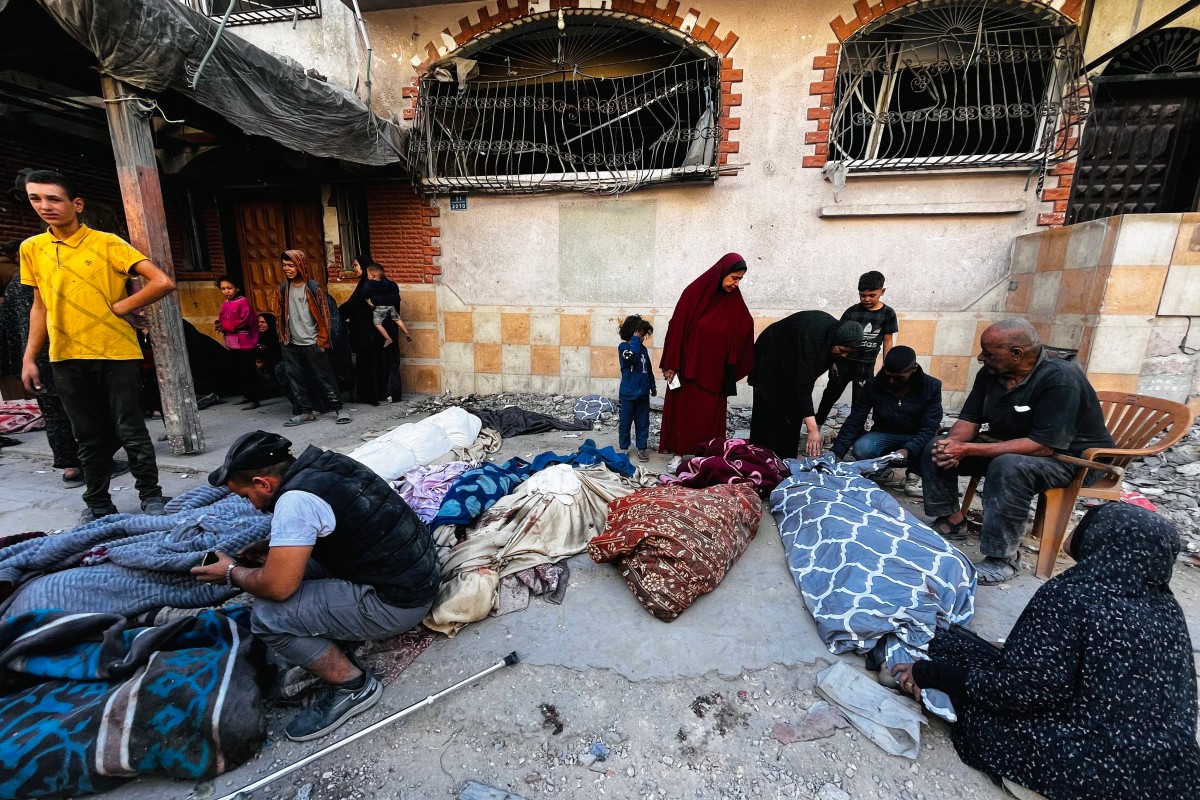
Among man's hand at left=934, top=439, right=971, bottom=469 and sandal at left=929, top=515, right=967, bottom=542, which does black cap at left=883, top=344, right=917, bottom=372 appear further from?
sandal at left=929, top=515, right=967, bottom=542

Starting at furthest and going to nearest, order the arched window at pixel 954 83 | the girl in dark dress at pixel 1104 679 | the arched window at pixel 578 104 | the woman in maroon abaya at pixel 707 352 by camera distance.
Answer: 1. the arched window at pixel 578 104
2. the arched window at pixel 954 83
3. the woman in maroon abaya at pixel 707 352
4. the girl in dark dress at pixel 1104 679

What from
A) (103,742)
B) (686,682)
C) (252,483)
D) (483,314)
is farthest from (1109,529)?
(483,314)

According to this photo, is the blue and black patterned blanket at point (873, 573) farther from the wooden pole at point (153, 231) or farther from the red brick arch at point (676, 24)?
the wooden pole at point (153, 231)

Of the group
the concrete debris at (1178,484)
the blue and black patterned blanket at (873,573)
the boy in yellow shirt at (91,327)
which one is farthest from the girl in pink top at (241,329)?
the concrete debris at (1178,484)

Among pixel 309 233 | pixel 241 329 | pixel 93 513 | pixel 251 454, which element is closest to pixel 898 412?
pixel 251 454

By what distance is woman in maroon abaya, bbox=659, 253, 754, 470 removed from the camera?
3.75 meters

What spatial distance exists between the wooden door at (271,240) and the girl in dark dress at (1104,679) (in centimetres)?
753

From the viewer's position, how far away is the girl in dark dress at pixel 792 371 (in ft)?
11.6

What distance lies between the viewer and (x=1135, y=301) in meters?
3.97

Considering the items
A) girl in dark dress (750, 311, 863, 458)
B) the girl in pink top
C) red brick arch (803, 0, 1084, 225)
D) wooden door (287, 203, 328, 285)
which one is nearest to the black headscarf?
the girl in pink top

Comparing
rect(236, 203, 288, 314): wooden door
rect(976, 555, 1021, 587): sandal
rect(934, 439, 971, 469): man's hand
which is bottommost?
rect(976, 555, 1021, 587): sandal

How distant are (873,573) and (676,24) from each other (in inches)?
230

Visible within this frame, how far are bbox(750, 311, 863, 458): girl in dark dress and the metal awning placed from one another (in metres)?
4.40

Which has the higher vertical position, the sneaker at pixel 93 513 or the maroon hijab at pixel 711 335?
the maroon hijab at pixel 711 335
